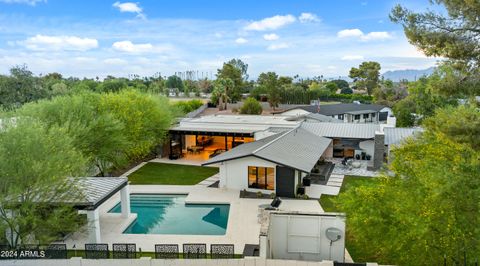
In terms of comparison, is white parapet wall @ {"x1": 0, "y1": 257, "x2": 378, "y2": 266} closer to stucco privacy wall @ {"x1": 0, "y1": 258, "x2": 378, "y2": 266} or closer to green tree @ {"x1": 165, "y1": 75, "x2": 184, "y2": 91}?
stucco privacy wall @ {"x1": 0, "y1": 258, "x2": 378, "y2": 266}

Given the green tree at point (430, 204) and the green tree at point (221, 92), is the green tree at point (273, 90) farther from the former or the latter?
the green tree at point (430, 204)

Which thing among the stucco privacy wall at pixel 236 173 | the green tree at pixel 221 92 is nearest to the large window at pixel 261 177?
the stucco privacy wall at pixel 236 173

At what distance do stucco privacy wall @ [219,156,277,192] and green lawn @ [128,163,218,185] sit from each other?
2822 mm

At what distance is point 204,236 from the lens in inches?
699

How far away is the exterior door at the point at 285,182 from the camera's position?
23.2 m

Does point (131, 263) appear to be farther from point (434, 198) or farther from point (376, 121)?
point (376, 121)

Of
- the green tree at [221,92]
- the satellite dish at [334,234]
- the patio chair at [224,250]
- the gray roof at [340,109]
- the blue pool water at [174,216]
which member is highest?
the green tree at [221,92]

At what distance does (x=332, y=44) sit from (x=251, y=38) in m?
27.2

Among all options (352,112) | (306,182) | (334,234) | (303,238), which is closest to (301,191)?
(306,182)

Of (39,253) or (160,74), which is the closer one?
(39,253)

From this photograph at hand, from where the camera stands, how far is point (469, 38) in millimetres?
11047

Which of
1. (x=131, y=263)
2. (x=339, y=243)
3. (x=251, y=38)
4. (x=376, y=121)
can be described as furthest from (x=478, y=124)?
(x=251, y=38)

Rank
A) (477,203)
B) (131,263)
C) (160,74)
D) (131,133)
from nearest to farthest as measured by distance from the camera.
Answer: (477,203) → (131,263) → (131,133) → (160,74)

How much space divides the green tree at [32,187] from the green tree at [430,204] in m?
11.0
